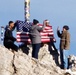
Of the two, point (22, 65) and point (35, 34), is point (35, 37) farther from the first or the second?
point (22, 65)

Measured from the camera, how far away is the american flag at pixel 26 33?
92.9 feet

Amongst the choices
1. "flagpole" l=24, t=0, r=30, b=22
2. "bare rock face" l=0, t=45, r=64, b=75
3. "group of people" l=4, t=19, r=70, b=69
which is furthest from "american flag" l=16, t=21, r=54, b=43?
"bare rock face" l=0, t=45, r=64, b=75

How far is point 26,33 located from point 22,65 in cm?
330

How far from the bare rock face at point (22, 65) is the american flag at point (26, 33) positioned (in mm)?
2616

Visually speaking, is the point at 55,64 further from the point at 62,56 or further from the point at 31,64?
the point at 31,64

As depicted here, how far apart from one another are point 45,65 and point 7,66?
1.73 metres

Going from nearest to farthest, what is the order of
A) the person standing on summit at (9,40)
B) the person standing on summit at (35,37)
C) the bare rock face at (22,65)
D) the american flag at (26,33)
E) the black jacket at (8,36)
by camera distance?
the bare rock face at (22,65) → the person standing on summit at (9,40) → the black jacket at (8,36) → the person standing on summit at (35,37) → the american flag at (26,33)

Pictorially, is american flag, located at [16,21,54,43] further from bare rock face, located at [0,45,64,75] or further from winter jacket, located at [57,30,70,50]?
bare rock face, located at [0,45,64,75]

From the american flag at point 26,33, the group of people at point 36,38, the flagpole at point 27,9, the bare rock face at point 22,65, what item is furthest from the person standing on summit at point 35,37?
the flagpole at point 27,9

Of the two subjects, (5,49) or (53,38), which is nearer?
(5,49)

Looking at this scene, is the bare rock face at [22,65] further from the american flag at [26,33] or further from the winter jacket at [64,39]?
the american flag at [26,33]

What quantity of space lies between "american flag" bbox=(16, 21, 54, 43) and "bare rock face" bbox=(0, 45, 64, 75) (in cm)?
262

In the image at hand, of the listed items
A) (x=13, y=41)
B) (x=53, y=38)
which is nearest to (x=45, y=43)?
(x=53, y=38)

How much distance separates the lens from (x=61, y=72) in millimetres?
25734
